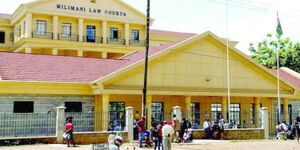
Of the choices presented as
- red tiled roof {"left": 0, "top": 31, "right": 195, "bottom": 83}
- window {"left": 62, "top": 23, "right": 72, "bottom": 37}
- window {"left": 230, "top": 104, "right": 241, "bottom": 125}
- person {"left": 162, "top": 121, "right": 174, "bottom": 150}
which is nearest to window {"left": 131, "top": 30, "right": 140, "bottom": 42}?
window {"left": 62, "top": 23, "right": 72, "bottom": 37}

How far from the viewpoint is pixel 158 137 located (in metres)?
19.4

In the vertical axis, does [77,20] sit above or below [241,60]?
above

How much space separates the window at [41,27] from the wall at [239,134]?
2796cm

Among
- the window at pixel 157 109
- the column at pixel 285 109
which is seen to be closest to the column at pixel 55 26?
the window at pixel 157 109

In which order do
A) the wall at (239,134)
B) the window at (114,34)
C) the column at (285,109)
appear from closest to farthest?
1. the wall at (239,134)
2. the column at (285,109)
3. the window at (114,34)

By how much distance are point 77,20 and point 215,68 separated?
77.9 ft

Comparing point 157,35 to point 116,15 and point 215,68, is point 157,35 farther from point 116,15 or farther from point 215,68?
point 215,68

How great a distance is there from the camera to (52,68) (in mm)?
27078

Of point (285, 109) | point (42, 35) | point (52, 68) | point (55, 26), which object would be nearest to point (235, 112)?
point (285, 109)

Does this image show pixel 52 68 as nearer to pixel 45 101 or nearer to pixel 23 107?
pixel 45 101

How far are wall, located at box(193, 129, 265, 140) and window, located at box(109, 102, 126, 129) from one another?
4394 millimetres

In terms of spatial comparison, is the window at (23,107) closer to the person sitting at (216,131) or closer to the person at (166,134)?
the person at (166,134)

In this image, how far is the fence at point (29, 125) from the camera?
22578 millimetres

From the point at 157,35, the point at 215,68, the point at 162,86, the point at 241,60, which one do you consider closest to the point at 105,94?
the point at 162,86
